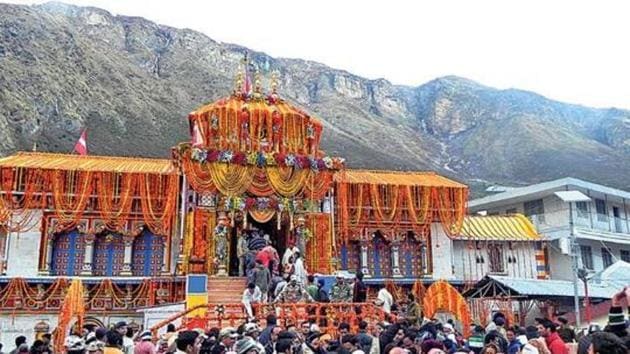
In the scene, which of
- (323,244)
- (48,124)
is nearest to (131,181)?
(323,244)

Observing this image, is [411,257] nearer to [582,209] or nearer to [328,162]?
[328,162]

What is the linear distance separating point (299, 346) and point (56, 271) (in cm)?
1965

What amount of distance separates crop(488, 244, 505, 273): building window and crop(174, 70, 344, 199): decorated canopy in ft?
32.2

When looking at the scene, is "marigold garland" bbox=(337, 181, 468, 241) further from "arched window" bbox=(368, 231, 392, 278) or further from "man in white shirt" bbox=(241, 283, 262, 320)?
"man in white shirt" bbox=(241, 283, 262, 320)

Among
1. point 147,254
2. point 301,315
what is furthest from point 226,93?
point 301,315

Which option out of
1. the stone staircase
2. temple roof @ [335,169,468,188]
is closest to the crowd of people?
the stone staircase

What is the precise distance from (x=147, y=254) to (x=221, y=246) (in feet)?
13.8

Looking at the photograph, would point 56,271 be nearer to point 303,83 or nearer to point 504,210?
point 504,210

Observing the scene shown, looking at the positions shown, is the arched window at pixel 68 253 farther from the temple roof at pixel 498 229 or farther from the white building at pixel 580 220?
the white building at pixel 580 220

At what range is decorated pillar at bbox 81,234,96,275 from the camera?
24.9 metres

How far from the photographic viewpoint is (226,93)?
275ft

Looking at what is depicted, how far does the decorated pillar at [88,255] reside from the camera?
24859 millimetres

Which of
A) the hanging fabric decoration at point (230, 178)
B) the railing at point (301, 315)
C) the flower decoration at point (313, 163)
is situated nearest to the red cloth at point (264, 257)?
the railing at point (301, 315)

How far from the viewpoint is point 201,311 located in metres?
18.6
